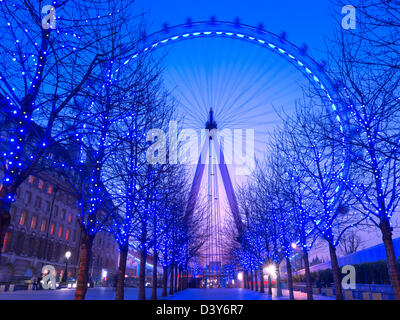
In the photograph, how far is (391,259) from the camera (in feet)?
41.6

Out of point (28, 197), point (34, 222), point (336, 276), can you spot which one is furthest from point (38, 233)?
point (336, 276)

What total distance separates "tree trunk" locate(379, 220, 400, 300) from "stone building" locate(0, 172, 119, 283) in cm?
2880

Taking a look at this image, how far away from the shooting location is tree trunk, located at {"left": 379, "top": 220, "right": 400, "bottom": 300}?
12148mm

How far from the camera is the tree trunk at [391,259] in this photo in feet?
39.9

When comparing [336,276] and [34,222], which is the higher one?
[34,222]

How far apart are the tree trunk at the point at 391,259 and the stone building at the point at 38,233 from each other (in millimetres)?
28797

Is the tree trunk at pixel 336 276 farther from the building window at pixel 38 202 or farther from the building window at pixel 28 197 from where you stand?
the building window at pixel 38 202

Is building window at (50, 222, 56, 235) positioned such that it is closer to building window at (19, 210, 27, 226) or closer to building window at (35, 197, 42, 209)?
building window at (35, 197, 42, 209)

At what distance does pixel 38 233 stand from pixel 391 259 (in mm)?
46464

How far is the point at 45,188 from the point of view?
4988cm

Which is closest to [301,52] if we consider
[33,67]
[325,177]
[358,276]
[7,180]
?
[325,177]

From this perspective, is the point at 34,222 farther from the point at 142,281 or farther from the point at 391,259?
the point at 391,259

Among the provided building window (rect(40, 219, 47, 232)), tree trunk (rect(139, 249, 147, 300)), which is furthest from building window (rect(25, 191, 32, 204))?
tree trunk (rect(139, 249, 147, 300))
